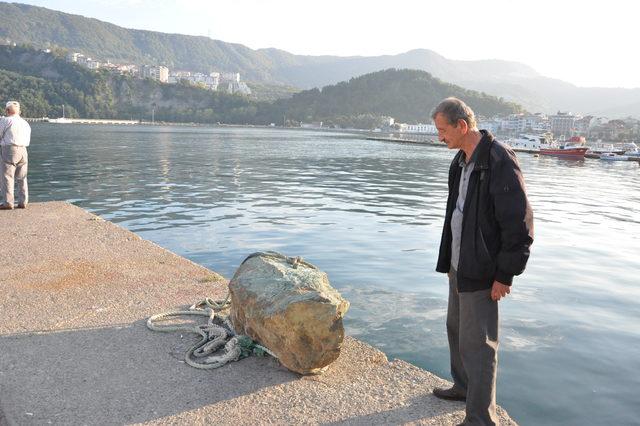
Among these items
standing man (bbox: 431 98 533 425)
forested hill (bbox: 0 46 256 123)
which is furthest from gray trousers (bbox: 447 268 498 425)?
forested hill (bbox: 0 46 256 123)

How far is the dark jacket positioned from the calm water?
6.88 feet

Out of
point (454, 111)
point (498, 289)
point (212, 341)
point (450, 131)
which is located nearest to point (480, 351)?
point (498, 289)

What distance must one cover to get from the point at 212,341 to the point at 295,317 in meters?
0.90

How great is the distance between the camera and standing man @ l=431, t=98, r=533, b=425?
3309 mm

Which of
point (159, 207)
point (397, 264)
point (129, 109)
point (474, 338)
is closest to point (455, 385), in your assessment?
point (474, 338)

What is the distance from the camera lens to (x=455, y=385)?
4.07 meters

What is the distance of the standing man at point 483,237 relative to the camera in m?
3.31

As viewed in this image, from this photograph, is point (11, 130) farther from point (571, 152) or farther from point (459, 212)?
point (571, 152)

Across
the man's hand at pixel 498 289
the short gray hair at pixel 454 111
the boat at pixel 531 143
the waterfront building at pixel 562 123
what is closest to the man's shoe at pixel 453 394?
the man's hand at pixel 498 289

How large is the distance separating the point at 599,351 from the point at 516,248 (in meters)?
3.95

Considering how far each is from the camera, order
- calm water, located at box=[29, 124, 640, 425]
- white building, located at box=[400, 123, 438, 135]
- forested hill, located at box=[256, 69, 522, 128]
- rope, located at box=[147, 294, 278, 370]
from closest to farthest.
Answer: rope, located at box=[147, 294, 278, 370] → calm water, located at box=[29, 124, 640, 425] → white building, located at box=[400, 123, 438, 135] → forested hill, located at box=[256, 69, 522, 128]

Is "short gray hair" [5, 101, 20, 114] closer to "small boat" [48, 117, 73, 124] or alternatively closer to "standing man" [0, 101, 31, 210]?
"standing man" [0, 101, 31, 210]

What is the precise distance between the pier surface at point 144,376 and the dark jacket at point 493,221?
1.11 m

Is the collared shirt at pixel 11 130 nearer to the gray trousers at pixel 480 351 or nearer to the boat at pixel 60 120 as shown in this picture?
the gray trousers at pixel 480 351
